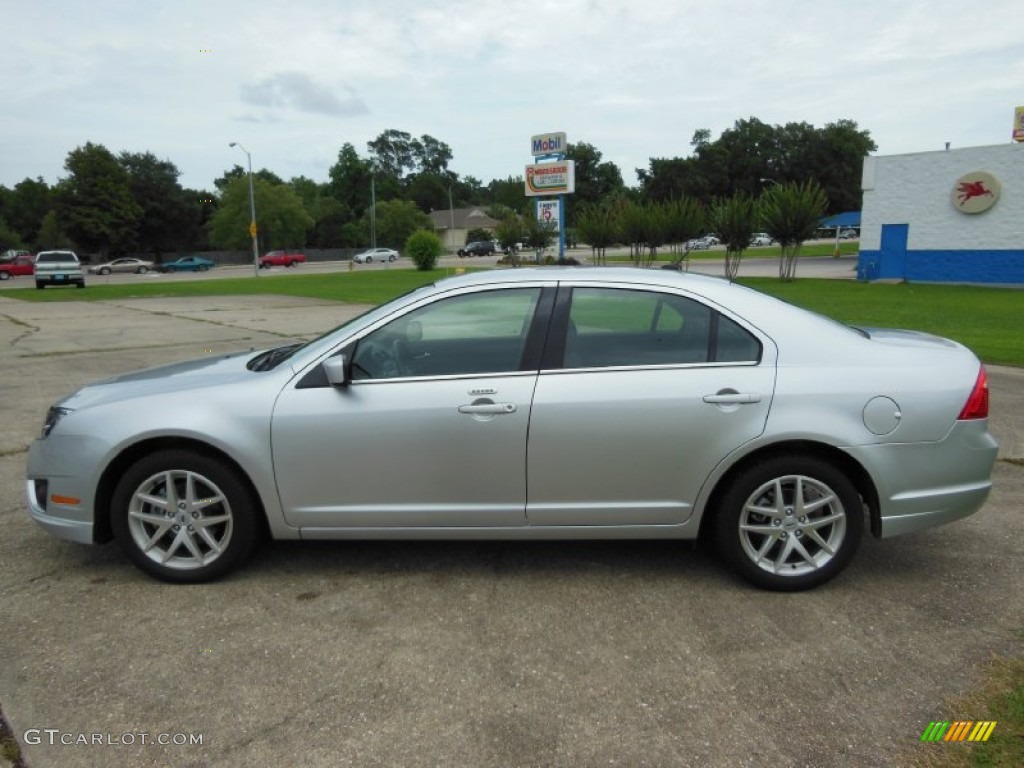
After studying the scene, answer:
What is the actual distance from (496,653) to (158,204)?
80509 mm

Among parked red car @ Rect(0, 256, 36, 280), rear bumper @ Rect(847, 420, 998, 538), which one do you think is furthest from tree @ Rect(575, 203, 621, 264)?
parked red car @ Rect(0, 256, 36, 280)

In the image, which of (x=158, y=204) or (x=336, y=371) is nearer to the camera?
(x=336, y=371)

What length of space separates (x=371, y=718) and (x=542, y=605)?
109cm

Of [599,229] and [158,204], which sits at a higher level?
[158,204]

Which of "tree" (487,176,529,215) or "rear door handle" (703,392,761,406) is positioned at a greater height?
"tree" (487,176,529,215)

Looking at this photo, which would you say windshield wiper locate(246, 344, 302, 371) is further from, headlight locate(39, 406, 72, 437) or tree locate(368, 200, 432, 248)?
tree locate(368, 200, 432, 248)

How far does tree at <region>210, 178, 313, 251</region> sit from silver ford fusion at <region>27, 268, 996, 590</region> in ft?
240

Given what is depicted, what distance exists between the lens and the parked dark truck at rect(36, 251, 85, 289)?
33500 mm

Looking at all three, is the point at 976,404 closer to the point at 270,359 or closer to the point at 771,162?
the point at 270,359

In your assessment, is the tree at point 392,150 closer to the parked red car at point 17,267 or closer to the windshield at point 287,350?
the parked red car at point 17,267

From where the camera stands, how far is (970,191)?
28141 millimetres

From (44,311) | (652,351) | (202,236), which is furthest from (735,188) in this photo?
(652,351)

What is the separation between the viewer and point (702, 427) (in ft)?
11.8

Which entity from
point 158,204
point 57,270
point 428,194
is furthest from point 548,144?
point 428,194
